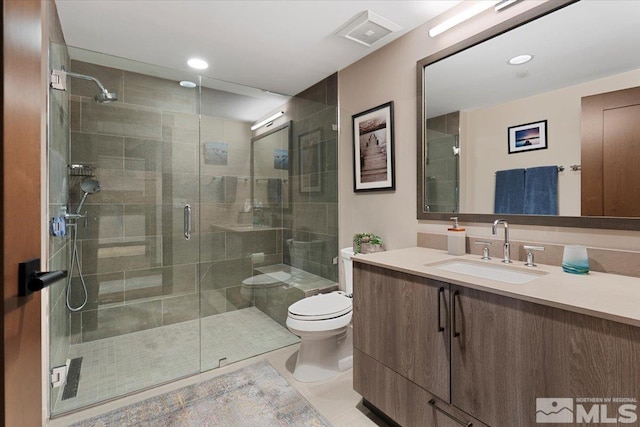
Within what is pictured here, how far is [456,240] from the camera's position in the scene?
1795 millimetres

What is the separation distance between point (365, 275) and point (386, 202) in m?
0.87

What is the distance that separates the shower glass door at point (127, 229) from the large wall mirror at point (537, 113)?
2.06 meters

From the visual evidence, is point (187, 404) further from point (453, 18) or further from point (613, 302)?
point (453, 18)

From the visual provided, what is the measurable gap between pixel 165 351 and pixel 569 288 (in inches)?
105

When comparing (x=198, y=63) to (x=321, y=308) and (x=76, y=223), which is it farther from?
(x=321, y=308)

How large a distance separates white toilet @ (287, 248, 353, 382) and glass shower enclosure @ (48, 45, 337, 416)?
0.56 metres

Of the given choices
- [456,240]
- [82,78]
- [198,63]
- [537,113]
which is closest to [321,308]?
[456,240]

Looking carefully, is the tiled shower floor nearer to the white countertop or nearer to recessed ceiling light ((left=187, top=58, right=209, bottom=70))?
the white countertop

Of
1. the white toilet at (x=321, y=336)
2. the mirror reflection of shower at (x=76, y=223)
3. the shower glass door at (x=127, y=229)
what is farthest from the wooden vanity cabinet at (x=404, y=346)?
the mirror reflection of shower at (x=76, y=223)

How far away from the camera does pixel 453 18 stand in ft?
5.98

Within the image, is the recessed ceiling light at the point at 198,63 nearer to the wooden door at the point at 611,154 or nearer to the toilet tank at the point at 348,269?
the toilet tank at the point at 348,269

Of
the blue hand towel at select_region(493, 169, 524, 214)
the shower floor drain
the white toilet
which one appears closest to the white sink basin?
the blue hand towel at select_region(493, 169, 524, 214)

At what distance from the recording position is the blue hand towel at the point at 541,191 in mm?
1506

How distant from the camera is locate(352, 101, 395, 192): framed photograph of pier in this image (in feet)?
7.61
